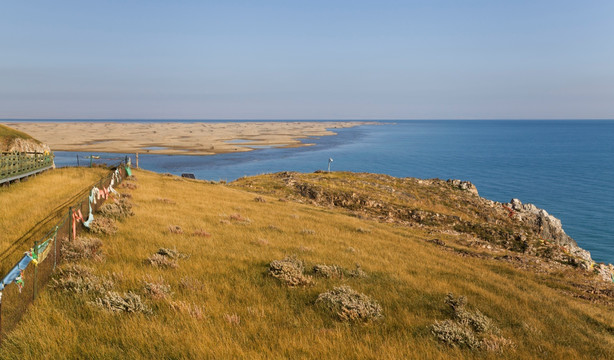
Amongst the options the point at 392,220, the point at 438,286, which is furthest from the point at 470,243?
the point at 438,286

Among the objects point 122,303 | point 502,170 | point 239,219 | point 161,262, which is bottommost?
point 502,170

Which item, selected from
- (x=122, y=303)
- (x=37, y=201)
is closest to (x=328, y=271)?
(x=122, y=303)

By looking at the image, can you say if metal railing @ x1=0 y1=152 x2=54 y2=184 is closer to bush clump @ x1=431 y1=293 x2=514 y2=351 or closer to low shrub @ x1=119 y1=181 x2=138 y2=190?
low shrub @ x1=119 y1=181 x2=138 y2=190

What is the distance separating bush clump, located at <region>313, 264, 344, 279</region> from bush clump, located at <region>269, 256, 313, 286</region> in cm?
53

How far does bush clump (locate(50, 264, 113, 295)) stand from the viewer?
7.87 m

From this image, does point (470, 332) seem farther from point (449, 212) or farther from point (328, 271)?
point (449, 212)

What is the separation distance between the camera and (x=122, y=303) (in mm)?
7254

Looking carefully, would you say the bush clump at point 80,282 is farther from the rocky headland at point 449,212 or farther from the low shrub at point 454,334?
the rocky headland at point 449,212

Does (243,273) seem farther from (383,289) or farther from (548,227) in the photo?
(548,227)

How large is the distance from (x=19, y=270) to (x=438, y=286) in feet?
33.6

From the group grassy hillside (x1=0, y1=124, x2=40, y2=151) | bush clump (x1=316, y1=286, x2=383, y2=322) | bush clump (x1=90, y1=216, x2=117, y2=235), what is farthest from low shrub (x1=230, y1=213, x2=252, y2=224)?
grassy hillside (x1=0, y1=124, x2=40, y2=151)

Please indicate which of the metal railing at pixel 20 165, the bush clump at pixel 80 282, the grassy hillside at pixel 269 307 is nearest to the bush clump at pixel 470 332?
the grassy hillside at pixel 269 307

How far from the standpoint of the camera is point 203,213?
62.8ft

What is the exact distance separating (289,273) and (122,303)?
13.4ft
